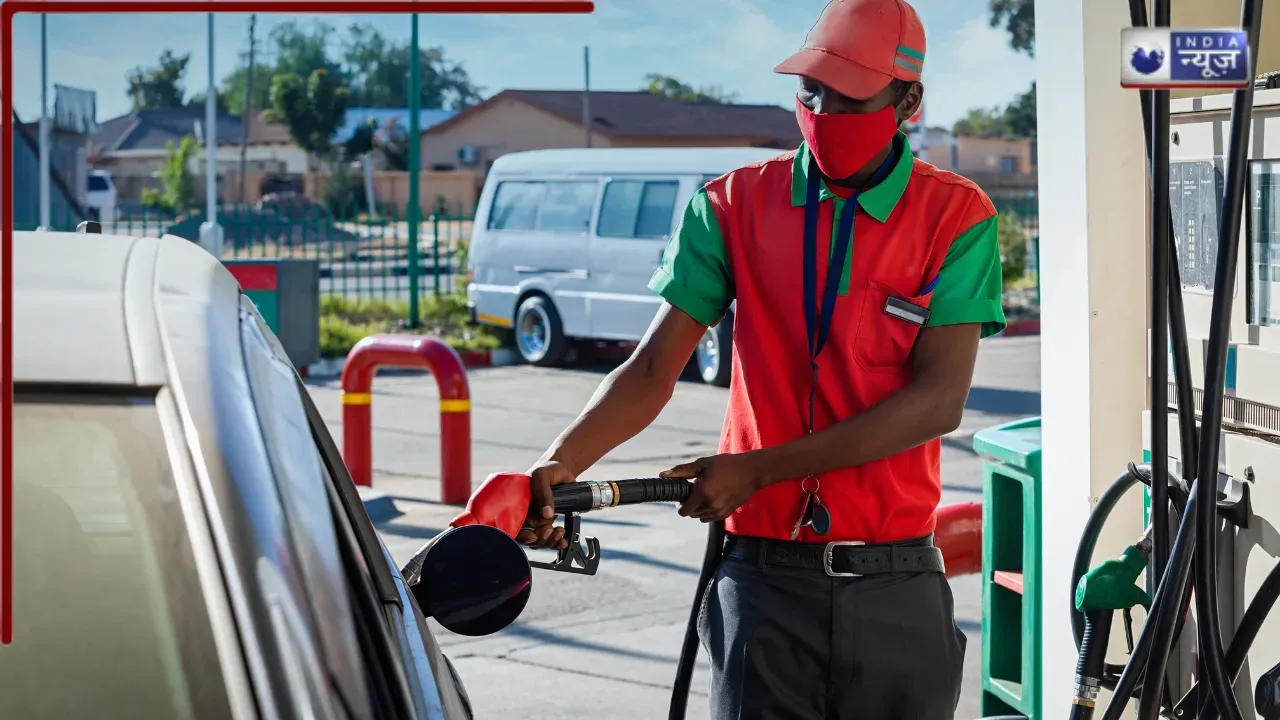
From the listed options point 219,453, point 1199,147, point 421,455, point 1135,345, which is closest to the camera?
point 219,453

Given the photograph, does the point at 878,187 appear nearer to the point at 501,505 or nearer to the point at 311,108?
the point at 501,505

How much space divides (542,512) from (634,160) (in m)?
13.7

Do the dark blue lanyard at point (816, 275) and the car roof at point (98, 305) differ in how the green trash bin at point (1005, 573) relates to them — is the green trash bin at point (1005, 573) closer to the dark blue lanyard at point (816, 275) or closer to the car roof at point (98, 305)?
the dark blue lanyard at point (816, 275)

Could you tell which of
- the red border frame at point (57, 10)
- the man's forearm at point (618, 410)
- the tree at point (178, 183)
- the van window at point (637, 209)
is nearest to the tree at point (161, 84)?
the tree at point (178, 183)

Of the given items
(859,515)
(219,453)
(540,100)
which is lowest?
(859,515)

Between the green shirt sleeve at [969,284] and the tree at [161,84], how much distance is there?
54.6 meters

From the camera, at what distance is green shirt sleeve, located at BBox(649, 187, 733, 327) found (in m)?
2.91

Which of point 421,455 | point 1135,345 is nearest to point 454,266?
point 421,455

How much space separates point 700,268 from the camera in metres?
2.92

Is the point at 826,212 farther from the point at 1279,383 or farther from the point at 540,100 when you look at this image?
the point at 540,100

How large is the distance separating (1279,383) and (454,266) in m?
23.9

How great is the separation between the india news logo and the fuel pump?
74 millimetres

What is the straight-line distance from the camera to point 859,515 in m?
2.78

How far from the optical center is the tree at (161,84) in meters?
59.5
